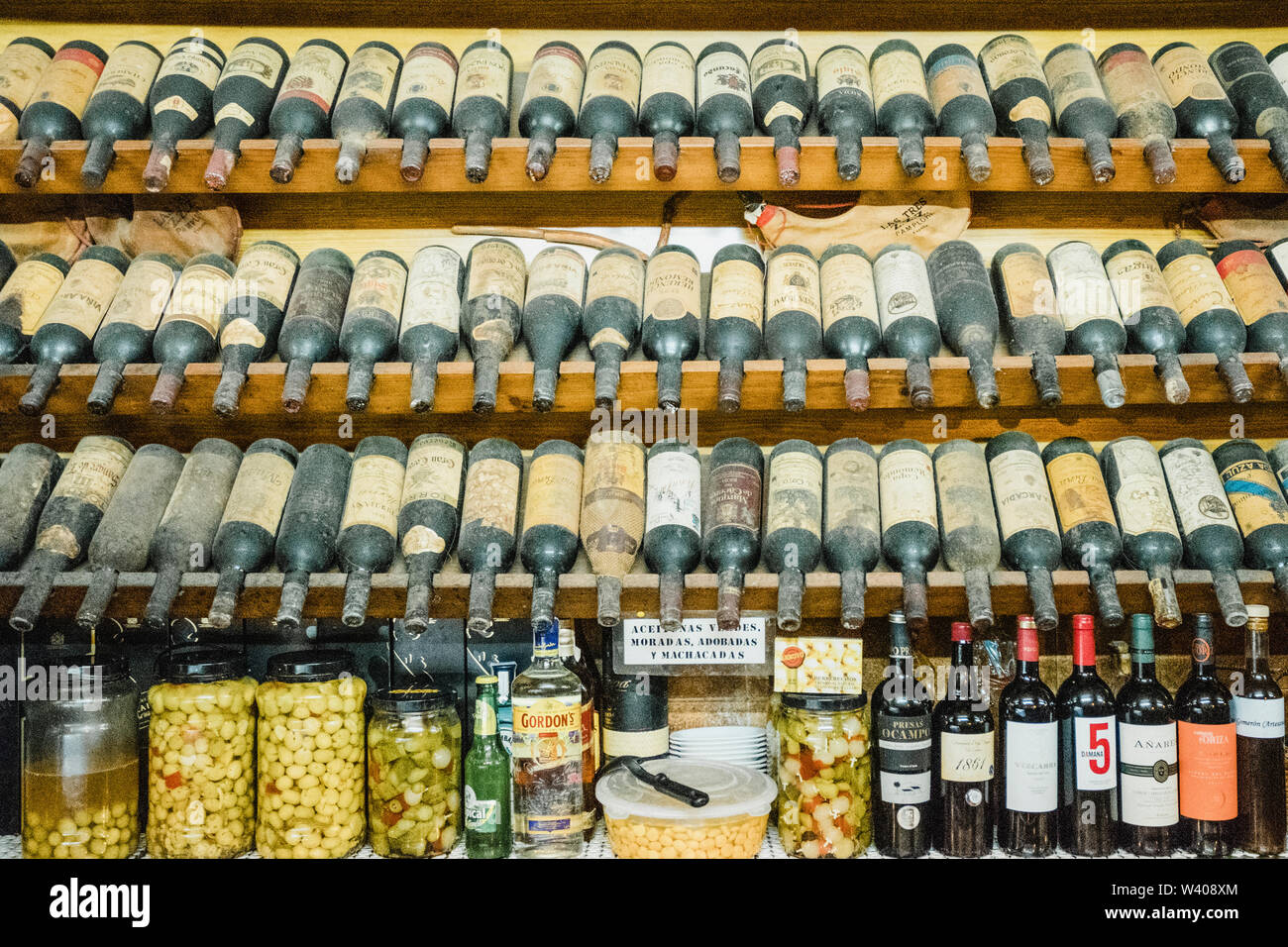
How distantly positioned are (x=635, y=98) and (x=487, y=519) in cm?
88

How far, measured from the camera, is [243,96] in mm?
1852

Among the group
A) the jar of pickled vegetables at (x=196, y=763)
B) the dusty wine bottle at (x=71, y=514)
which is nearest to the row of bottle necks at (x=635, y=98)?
the dusty wine bottle at (x=71, y=514)

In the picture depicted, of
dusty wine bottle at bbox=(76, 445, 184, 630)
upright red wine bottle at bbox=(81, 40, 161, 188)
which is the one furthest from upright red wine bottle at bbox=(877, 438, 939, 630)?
upright red wine bottle at bbox=(81, 40, 161, 188)

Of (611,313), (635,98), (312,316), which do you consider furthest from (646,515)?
(635,98)

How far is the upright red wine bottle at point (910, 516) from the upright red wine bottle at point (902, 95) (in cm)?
51

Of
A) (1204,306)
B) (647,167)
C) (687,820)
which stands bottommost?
(687,820)

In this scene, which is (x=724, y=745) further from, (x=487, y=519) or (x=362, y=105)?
(x=362, y=105)

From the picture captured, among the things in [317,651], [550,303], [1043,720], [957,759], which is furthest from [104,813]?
[1043,720]

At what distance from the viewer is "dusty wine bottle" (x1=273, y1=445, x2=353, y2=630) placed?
1.65 metres

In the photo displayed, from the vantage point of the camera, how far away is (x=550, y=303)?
1796 mm

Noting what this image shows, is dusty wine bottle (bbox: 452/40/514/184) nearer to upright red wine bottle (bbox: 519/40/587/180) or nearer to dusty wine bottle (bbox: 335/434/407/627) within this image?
upright red wine bottle (bbox: 519/40/587/180)

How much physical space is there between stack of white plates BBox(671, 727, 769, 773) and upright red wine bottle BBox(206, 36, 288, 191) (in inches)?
52.4

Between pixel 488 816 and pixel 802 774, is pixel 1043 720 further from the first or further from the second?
pixel 488 816
